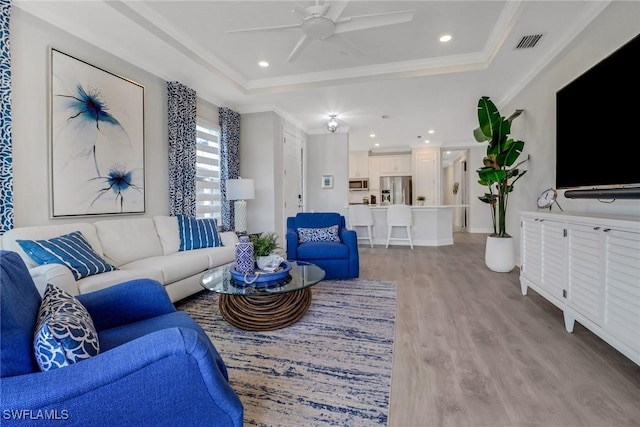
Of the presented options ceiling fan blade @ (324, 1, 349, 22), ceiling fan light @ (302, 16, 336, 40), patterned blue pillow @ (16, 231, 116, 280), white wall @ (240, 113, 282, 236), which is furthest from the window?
ceiling fan blade @ (324, 1, 349, 22)

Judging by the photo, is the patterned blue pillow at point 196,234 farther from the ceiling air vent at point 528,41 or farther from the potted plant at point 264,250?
the ceiling air vent at point 528,41

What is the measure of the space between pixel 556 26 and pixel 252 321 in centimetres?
390

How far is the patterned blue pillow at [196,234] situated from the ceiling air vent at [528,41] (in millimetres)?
4107

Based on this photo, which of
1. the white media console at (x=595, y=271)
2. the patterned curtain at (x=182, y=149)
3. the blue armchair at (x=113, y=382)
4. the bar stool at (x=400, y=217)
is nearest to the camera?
the blue armchair at (x=113, y=382)

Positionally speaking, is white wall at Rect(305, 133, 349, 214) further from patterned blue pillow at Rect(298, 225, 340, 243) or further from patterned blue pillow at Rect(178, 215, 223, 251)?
A: patterned blue pillow at Rect(178, 215, 223, 251)

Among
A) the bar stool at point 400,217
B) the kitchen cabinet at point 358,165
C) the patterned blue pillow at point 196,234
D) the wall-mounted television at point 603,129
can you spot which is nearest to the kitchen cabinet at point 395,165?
the kitchen cabinet at point 358,165

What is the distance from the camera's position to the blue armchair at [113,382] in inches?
30.2

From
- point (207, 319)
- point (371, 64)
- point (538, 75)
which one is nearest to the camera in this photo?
point (207, 319)

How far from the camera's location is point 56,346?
0.88 metres

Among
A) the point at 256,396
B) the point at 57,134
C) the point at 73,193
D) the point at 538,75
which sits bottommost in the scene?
the point at 256,396

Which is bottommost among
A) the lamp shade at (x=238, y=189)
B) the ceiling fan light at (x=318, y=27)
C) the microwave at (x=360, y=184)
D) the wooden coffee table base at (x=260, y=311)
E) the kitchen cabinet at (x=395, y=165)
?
the wooden coffee table base at (x=260, y=311)

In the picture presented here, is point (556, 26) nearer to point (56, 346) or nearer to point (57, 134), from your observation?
point (56, 346)

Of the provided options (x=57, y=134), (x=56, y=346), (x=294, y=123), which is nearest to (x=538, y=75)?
(x=294, y=123)

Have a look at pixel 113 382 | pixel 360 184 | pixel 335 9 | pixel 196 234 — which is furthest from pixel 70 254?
pixel 360 184
